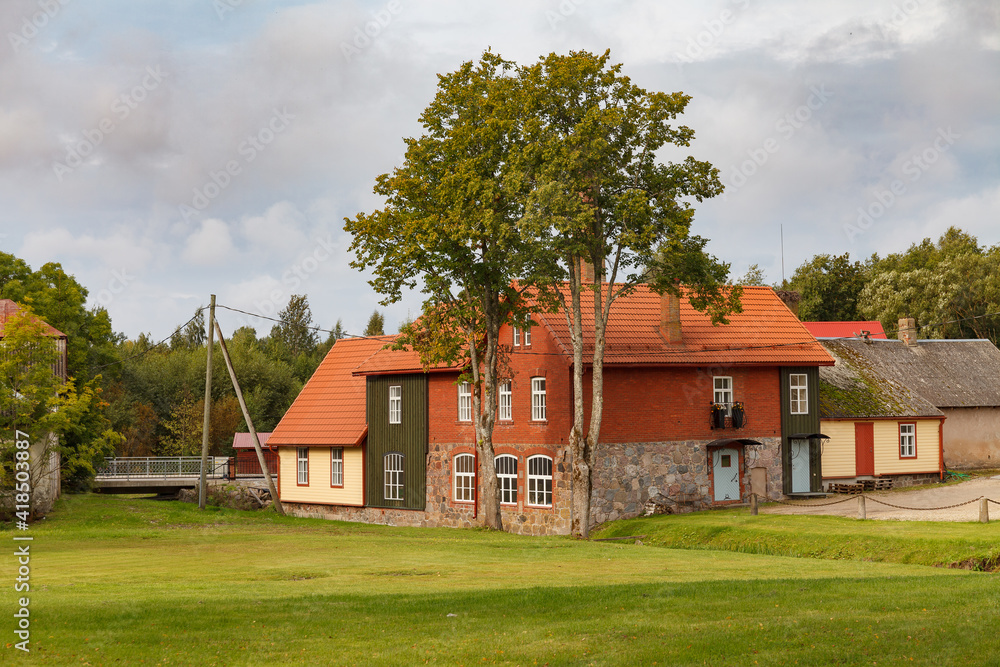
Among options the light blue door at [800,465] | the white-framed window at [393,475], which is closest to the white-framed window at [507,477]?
the white-framed window at [393,475]

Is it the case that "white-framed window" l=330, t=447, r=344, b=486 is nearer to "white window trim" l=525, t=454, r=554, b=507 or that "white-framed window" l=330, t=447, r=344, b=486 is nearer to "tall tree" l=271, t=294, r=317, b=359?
"white window trim" l=525, t=454, r=554, b=507

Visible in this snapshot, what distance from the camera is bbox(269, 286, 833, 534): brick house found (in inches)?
1300

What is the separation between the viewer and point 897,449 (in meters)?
39.4

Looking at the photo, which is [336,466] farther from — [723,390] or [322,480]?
[723,390]

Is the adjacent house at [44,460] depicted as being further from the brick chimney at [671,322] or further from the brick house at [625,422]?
the brick chimney at [671,322]

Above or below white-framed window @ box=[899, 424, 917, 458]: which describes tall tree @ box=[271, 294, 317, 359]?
above

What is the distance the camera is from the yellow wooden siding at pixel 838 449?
3781 cm

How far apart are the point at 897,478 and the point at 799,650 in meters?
31.2

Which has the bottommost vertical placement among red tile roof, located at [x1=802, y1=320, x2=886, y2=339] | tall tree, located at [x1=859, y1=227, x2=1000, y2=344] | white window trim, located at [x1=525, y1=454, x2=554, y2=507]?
white window trim, located at [x1=525, y1=454, x2=554, y2=507]

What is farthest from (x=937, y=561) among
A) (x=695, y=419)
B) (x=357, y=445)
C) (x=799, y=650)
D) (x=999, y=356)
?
(x=999, y=356)

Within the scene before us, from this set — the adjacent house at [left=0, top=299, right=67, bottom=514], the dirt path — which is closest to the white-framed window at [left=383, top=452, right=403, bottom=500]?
the adjacent house at [left=0, top=299, right=67, bottom=514]

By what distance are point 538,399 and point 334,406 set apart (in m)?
13.4

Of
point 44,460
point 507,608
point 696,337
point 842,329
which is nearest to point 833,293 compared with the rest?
point 842,329

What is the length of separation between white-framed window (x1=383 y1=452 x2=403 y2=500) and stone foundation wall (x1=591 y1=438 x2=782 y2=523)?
995cm
